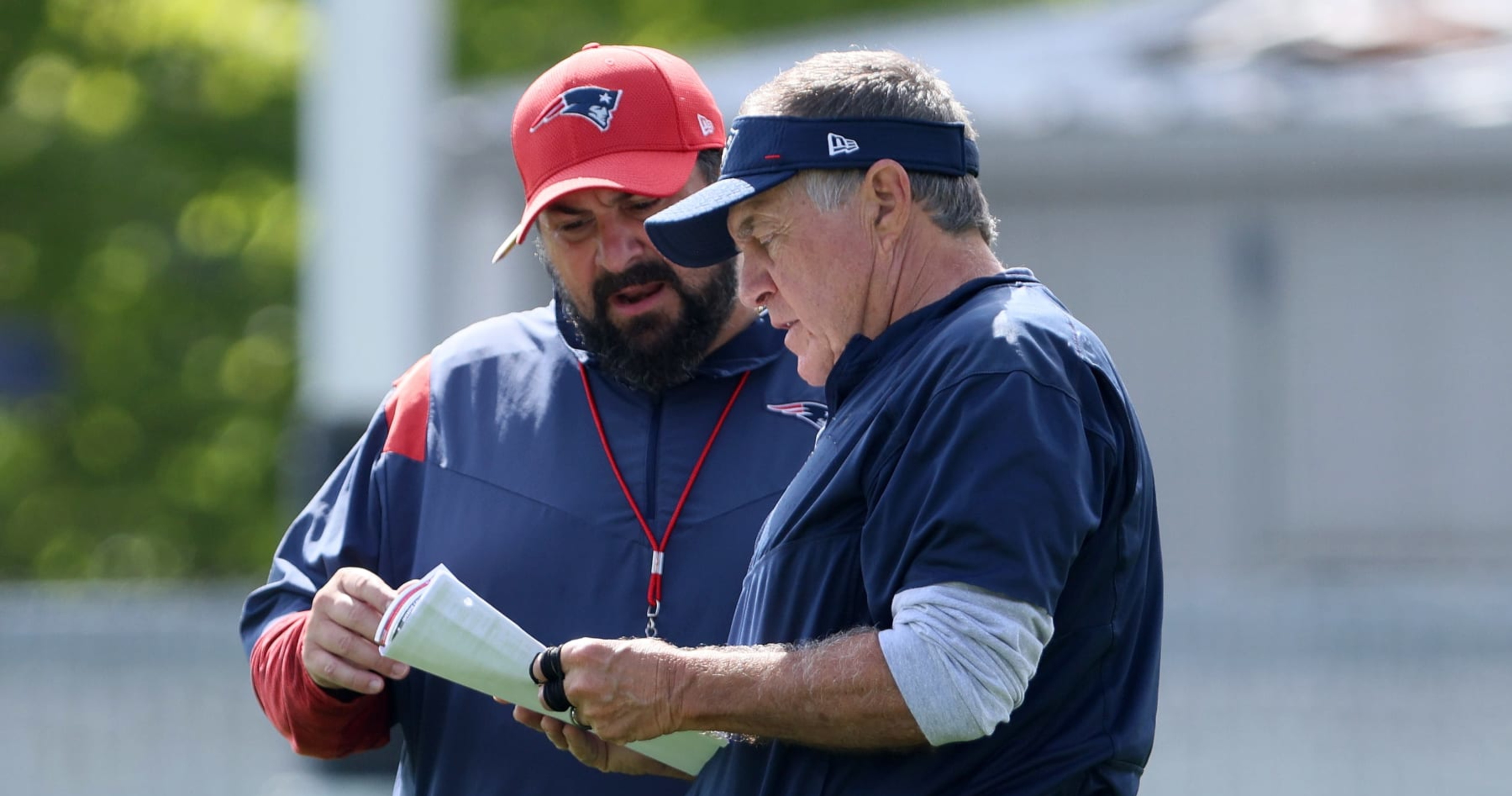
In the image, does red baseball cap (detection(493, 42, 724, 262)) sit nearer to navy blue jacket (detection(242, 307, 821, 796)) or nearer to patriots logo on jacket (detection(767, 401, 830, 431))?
navy blue jacket (detection(242, 307, 821, 796))

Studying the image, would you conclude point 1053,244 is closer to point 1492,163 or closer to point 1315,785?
point 1492,163

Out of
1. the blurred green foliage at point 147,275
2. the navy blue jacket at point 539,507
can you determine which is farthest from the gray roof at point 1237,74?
the blurred green foliage at point 147,275

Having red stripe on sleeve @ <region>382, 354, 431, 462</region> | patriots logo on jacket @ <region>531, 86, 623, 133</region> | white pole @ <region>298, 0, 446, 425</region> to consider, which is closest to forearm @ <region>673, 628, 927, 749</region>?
red stripe on sleeve @ <region>382, 354, 431, 462</region>

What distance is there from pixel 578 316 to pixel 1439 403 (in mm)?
5684

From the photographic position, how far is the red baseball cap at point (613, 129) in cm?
271

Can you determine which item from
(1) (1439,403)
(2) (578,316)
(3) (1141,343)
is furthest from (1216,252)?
(2) (578,316)

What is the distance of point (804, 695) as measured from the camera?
6.57 feet

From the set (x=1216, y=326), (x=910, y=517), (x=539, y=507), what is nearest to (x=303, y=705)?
(x=539, y=507)

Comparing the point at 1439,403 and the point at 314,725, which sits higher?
the point at 314,725

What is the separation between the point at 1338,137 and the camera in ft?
23.9

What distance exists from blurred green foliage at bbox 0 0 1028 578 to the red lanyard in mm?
10769

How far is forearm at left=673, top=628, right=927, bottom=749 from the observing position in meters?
1.98

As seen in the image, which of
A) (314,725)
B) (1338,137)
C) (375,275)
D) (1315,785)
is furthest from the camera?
(1338,137)

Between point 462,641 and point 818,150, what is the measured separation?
2.49ft
